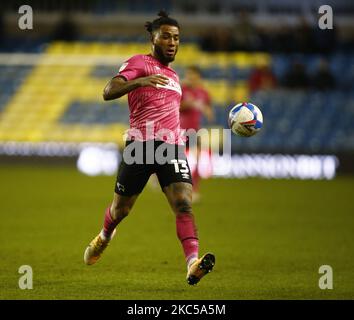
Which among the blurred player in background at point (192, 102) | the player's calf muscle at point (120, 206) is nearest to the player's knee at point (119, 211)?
the player's calf muscle at point (120, 206)

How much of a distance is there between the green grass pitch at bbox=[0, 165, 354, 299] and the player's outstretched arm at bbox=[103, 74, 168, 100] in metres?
1.68

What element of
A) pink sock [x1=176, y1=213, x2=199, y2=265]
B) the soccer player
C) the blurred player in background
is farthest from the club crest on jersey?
the blurred player in background

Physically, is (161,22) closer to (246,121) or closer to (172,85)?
(172,85)

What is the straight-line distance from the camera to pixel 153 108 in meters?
7.92

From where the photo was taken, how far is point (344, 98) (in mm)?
24453

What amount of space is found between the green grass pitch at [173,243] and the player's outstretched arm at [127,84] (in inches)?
66.0

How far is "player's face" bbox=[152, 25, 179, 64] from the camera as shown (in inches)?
309

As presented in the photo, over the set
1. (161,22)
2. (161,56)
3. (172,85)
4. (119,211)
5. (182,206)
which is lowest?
(182,206)

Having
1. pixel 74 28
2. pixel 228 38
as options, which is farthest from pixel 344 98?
pixel 74 28

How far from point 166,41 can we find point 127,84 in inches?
24.0

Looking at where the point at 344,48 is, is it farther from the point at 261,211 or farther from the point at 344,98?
the point at 261,211

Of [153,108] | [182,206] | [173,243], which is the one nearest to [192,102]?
[173,243]

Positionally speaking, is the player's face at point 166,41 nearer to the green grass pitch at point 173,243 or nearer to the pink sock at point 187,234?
the pink sock at point 187,234

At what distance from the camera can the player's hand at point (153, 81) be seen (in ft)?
24.6
